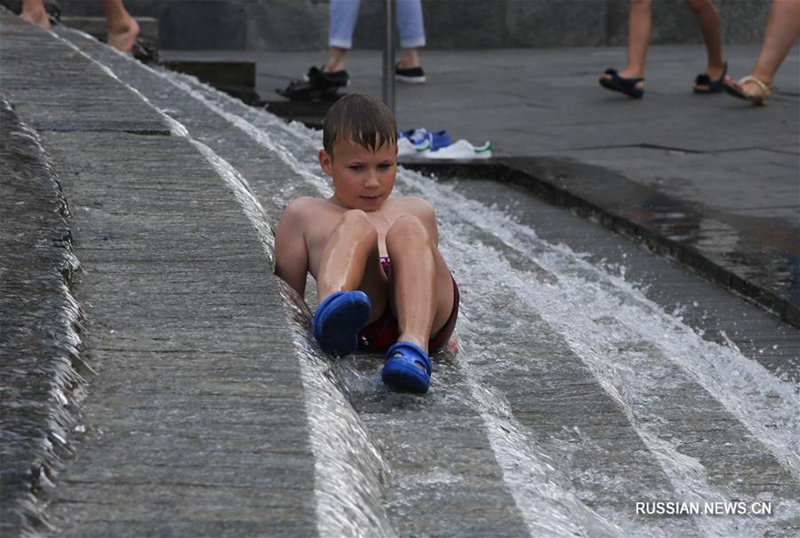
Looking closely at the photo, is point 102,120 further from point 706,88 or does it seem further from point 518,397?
point 706,88

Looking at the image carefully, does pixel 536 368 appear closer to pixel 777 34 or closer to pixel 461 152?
pixel 461 152

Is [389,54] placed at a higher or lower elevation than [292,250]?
lower

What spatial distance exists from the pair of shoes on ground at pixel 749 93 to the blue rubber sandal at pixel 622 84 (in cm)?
62

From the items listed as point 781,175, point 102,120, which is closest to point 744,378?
point 102,120

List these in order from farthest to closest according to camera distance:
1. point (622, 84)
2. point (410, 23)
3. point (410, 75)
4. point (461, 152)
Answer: point (410, 75)
point (410, 23)
point (622, 84)
point (461, 152)

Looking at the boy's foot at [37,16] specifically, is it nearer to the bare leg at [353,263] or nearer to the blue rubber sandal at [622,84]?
the blue rubber sandal at [622,84]

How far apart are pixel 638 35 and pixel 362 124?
6.71m

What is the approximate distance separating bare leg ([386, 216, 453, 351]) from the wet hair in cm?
19

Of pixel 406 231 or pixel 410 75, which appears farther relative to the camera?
pixel 410 75

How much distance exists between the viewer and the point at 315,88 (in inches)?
367

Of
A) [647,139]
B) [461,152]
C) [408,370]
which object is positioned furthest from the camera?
[647,139]


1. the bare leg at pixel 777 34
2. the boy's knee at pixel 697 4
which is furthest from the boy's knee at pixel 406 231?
the boy's knee at pixel 697 4

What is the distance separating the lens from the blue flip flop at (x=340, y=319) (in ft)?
8.61

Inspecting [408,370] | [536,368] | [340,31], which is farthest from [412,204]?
[340,31]
